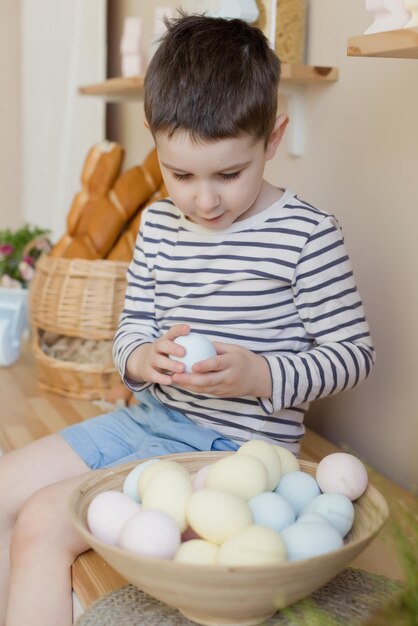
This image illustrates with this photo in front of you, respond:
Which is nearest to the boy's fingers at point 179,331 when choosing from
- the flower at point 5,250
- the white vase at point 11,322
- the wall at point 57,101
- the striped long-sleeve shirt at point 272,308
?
the striped long-sleeve shirt at point 272,308

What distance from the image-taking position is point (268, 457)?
877mm

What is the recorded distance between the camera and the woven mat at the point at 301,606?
83 centimetres

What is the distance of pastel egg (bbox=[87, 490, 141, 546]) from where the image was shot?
2.60 ft

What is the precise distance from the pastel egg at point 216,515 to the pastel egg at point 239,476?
0.14 feet

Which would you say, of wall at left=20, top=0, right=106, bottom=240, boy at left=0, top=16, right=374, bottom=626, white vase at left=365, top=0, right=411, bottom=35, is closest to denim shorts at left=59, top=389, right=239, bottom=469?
boy at left=0, top=16, right=374, bottom=626

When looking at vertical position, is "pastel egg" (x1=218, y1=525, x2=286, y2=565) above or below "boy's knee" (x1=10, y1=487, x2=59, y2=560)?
above

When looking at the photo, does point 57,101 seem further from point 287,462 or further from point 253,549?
point 253,549

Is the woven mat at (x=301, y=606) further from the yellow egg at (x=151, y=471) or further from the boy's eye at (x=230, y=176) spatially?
the boy's eye at (x=230, y=176)

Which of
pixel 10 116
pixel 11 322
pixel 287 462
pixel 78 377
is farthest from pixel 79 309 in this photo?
pixel 10 116

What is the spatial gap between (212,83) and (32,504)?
55 cm

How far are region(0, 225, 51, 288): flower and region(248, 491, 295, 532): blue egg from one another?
1280 millimetres

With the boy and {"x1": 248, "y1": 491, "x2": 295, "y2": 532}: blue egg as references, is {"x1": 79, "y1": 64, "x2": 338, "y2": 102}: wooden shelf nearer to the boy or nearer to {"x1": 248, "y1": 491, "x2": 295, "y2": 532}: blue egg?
the boy

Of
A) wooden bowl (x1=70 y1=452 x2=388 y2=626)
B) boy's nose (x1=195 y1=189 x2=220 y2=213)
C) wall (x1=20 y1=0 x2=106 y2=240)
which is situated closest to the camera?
wooden bowl (x1=70 y1=452 x2=388 y2=626)

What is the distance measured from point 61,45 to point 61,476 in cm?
173
